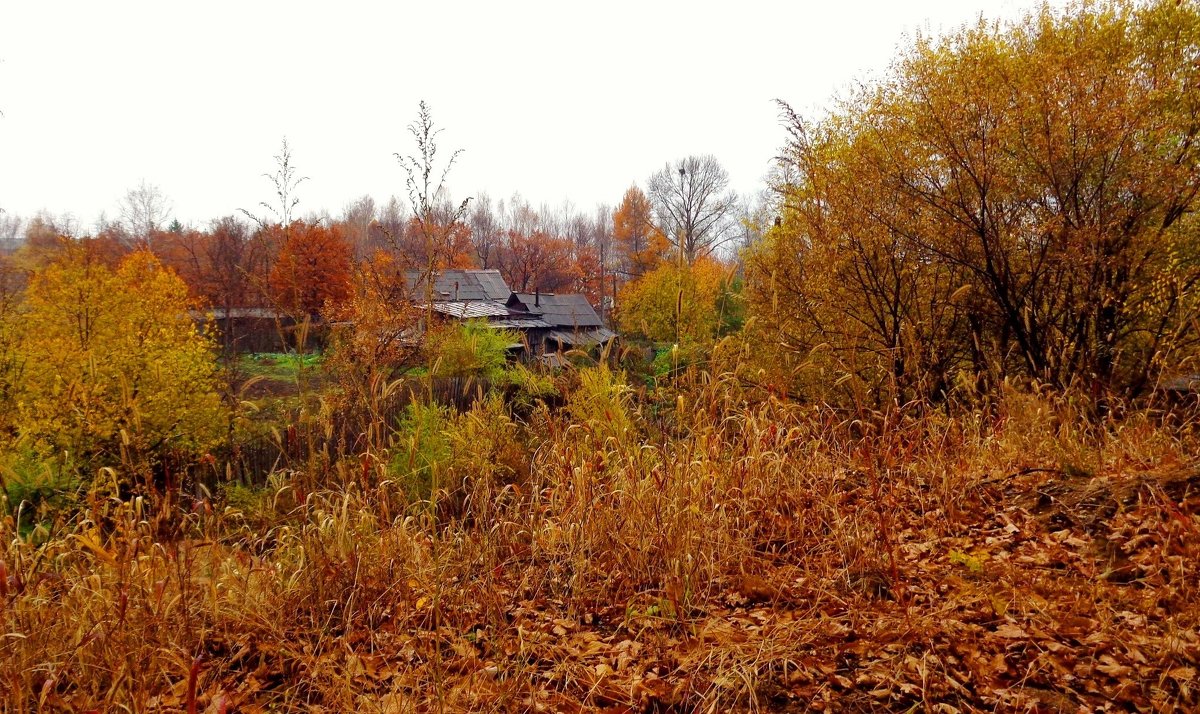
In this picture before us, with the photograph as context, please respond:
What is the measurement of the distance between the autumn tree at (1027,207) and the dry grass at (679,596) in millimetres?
3085

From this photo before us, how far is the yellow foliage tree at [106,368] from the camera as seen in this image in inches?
409

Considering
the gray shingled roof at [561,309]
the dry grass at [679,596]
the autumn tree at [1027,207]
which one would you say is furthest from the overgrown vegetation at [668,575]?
the gray shingled roof at [561,309]

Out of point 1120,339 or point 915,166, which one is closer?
point 1120,339

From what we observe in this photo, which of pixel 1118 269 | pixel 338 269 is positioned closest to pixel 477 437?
pixel 1118 269

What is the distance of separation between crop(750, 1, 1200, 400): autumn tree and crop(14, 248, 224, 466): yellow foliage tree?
423 inches

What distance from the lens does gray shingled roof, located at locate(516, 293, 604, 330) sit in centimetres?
3366

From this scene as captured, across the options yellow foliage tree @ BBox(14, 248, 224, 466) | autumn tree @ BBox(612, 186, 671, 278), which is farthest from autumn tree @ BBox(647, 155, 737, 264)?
yellow foliage tree @ BBox(14, 248, 224, 466)

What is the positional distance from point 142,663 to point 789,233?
11.1 m

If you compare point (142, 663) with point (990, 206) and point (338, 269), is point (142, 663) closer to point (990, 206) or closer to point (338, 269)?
point (990, 206)

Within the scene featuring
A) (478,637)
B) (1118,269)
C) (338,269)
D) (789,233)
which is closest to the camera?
(478,637)

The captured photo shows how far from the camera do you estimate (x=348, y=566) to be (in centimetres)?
285

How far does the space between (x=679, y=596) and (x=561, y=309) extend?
3313cm

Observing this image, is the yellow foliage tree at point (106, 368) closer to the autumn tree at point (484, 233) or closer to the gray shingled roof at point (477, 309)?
the gray shingled roof at point (477, 309)

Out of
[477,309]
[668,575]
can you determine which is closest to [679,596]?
[668,575]
